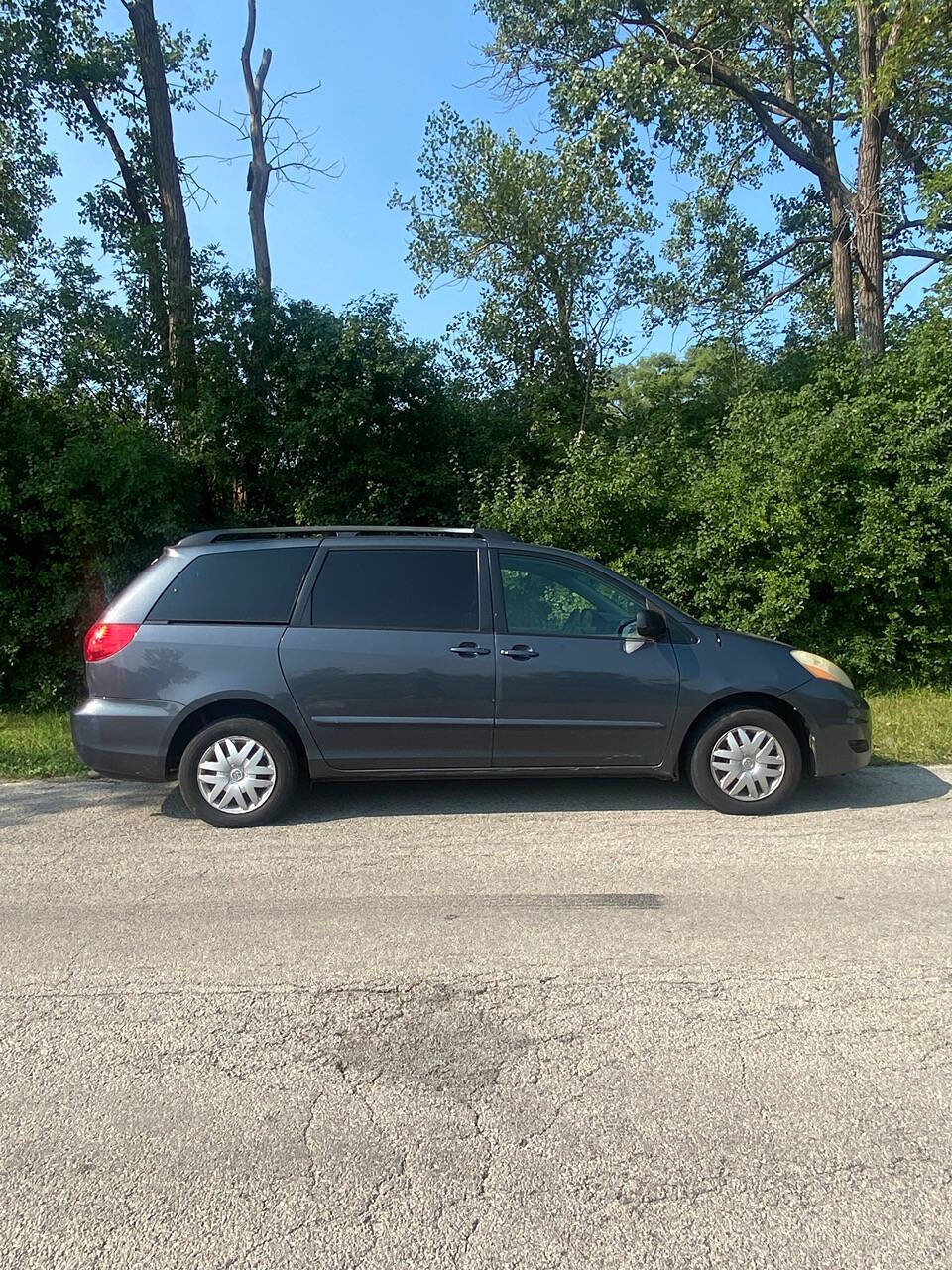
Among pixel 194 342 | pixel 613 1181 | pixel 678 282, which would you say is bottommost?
pixel 613 1181

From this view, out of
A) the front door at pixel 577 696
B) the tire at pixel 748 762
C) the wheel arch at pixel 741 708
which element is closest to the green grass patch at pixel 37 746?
the front door at pixel 577 696

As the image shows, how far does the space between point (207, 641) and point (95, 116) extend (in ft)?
43.8

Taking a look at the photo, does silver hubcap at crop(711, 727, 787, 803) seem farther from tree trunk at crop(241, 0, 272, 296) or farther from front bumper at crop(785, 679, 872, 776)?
tree trunk at crop(241, 0, 272, 296)

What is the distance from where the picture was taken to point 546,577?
18.0ft

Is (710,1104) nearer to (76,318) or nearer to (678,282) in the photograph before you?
(76,318)

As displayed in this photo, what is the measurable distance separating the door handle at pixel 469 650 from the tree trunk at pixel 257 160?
447 inches

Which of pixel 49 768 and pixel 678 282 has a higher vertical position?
pixel 678 282

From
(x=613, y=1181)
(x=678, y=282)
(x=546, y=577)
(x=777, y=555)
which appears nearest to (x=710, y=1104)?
(x=613, y=1181)

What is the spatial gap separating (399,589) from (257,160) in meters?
13.7

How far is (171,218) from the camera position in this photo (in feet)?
39.9

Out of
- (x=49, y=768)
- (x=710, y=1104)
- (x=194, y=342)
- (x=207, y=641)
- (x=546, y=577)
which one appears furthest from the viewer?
(x=194, y=342)

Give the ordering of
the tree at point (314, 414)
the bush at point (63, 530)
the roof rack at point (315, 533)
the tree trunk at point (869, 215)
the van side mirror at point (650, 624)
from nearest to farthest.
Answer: the van side mirror at point (650, 624)
the roof rack at point (315, 533)
the bush at point (63, 530)
the tree at point (314, 414)
the tree trunk at point (869, 215)

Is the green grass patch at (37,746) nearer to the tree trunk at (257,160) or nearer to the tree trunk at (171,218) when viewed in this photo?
the tree trunk at (171,218)

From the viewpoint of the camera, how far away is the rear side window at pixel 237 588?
206 inches
